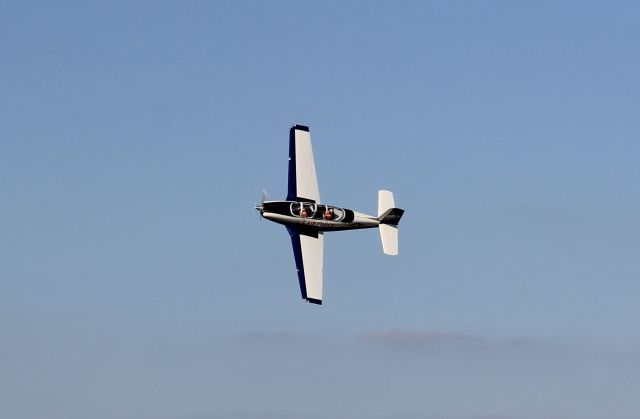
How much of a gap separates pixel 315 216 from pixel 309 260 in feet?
13.7

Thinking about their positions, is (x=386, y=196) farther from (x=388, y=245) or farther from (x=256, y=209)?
(x=256, y=209)

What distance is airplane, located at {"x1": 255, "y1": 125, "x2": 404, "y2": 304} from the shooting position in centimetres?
11756

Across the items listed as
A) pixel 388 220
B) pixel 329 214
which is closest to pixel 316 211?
pixel 329 214

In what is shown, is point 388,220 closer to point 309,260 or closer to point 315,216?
point 315,216

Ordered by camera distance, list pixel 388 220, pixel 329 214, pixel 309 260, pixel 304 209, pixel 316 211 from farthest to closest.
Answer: pixel 388 220 < pixel 329 214 < pixel 316 211 < pixel 304 209 < pixel 309 260

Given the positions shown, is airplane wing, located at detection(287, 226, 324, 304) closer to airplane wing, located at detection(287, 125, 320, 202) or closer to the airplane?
the airplane

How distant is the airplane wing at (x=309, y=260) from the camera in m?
116

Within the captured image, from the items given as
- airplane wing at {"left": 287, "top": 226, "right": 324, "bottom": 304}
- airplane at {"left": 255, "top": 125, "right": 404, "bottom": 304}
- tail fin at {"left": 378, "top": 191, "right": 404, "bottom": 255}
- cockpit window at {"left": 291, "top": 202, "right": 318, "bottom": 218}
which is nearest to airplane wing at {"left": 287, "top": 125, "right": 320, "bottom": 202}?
airplane at {"left": 255, "top": 125, "right": 404, "bottom": 304}

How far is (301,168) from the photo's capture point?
405ft

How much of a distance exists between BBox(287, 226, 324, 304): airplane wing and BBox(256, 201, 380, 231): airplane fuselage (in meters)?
0.81

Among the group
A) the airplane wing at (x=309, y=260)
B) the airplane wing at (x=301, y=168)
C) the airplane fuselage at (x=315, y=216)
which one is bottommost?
the airplane wing at (x=309, y=260)

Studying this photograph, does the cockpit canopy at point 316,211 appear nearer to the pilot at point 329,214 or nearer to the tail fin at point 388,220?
the pilot at point 329,214

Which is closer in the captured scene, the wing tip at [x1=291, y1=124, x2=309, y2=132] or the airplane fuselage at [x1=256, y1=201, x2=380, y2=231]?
the airplane fuselage at [x1=256, y1=201, x2=380, y2=231]

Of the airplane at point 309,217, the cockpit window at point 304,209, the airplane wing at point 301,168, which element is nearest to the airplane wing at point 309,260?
the airplane at point 309,217
